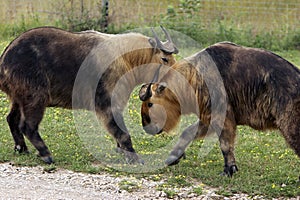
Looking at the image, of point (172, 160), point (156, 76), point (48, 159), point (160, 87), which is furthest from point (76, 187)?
point (156, 76)

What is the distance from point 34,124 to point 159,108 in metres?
1.50

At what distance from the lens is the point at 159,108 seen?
7.47 m

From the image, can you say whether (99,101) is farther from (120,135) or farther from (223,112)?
(223,112)

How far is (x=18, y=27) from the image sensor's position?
14367 millimetres

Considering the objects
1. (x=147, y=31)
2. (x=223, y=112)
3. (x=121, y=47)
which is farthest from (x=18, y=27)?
(x=223, y=112)

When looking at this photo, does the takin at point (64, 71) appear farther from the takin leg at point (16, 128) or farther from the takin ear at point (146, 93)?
the takin ear at point (146, 93)

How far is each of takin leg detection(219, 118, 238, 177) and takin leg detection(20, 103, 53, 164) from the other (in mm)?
2042

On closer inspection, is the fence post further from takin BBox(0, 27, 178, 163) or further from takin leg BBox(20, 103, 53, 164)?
takin leg BBox(20, 103, 53, 164)

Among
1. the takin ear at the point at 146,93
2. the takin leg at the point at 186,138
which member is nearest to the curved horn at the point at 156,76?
the takin ear at the point at 146,93

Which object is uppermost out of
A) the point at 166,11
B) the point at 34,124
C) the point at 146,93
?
the point at 146,93

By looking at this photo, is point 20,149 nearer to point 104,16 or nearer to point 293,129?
point 293,129

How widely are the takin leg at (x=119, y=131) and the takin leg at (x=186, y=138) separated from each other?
0.40m

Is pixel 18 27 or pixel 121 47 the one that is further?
pixel 18 27

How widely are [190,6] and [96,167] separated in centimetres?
795
